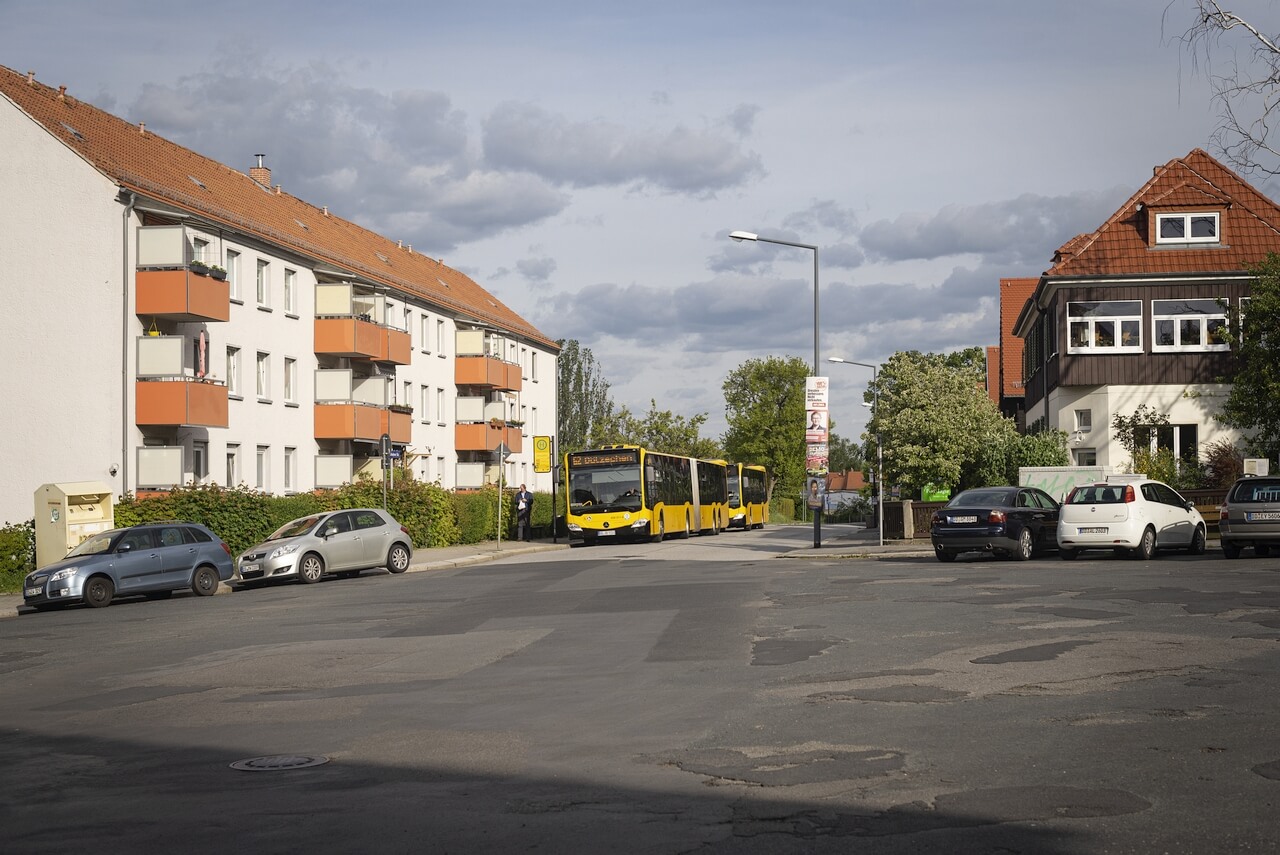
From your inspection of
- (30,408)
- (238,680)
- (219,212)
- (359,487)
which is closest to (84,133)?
(219,212)

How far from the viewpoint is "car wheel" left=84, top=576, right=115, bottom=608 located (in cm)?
2381

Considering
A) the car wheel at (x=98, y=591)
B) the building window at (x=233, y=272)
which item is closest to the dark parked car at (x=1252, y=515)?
the car wheel at (x=98, y=591)

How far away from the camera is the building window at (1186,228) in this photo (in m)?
42.3

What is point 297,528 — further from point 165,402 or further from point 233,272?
point 233,272

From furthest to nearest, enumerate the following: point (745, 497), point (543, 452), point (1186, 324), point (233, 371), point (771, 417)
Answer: point (771, 417) → point (745, 497) → point (543, 452) → point (1186, 324) → point (233, 371)

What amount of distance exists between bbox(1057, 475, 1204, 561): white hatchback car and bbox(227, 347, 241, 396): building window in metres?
24.7

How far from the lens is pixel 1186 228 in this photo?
139 ft

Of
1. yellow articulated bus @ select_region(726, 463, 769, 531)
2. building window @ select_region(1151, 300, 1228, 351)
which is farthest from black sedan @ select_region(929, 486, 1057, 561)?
yellow articulated bus @ select_region(726, 463, 769, 531)

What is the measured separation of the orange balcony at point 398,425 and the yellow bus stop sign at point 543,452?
4940mm

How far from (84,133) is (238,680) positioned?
29651mm

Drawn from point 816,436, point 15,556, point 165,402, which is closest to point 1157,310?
point 816,436

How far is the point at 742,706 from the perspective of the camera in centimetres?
994

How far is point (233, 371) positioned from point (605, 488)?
12.3 m

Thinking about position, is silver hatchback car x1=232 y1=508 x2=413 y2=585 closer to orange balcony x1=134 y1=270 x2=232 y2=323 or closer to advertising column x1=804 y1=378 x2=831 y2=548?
orange balcony x1=134 y1=270 x2=232 y2=323
